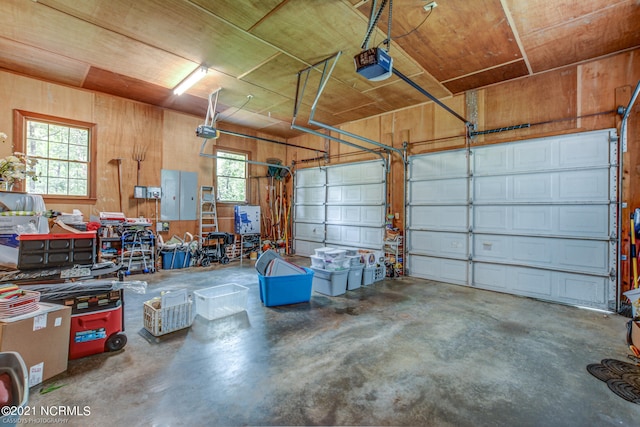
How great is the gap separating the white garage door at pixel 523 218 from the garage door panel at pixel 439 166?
0.07 ft

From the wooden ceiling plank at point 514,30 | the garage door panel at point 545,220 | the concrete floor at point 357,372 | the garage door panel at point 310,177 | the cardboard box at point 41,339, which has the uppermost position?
the wooden ceiling plank at point 514,30

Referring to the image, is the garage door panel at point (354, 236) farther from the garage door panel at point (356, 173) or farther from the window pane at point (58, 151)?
the window pane at point (58, 151)

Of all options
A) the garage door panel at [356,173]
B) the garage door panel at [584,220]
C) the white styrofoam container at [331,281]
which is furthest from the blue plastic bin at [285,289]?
the garage door panel at [584,220]

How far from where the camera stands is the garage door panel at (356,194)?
702cm

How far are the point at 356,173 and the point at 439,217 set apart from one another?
2.49 meters

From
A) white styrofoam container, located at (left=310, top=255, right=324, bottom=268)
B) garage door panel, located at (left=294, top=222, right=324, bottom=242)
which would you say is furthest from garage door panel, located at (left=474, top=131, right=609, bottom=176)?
garage door panel, located at (left=294, top=222, right=324, bottom=242)

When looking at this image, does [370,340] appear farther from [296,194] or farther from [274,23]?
[296,194]

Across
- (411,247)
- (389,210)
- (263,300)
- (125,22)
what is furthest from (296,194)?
(125,22)

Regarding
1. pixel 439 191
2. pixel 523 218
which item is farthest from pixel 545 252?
pixel 439 191

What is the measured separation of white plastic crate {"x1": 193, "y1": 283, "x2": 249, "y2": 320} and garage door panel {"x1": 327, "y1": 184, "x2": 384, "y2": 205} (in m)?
4.22

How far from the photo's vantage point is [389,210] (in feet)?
22.3

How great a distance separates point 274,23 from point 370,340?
4145mm

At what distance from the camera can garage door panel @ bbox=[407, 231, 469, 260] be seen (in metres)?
5.63

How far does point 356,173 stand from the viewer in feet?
24.6
